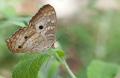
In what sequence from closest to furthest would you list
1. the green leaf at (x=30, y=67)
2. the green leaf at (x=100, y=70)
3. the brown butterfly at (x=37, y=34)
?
the green leaf at (x=30, y=67)
the brown butterfly at (x=37, y=34)
the green leaf at (x=100, y=70)

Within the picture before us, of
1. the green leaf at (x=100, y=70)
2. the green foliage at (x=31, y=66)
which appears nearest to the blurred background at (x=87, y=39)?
the green leaf at (x=100, y=70)

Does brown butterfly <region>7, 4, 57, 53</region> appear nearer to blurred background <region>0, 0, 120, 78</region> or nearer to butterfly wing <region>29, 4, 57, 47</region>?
butterfly wing <region>29, 4, 57, 47</region>

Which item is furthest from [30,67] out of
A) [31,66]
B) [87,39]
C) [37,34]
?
[87,39]

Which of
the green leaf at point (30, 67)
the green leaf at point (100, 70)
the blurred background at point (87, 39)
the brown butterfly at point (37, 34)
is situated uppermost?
the brown butterfly at point (37, 34)

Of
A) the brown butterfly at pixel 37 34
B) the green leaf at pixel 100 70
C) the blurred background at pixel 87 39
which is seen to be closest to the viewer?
the brown butterfly at pixel 37 34

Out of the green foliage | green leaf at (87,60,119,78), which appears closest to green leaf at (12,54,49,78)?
the green foliage

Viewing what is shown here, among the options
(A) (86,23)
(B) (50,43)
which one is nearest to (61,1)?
(A) (86,23)

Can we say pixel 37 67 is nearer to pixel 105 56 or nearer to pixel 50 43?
pixel 50 43

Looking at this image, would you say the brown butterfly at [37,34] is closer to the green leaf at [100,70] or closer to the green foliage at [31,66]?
the green foliage at [31,66]
